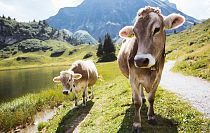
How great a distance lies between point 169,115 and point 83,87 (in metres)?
9.77

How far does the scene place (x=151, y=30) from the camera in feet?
27.8

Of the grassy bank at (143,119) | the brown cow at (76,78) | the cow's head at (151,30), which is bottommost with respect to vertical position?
the grassy bank at (143,119)

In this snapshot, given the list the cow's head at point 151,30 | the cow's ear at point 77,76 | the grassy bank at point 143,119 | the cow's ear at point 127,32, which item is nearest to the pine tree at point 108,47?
the grassy bank at point 143,119

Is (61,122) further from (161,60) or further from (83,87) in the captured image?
(161,60)

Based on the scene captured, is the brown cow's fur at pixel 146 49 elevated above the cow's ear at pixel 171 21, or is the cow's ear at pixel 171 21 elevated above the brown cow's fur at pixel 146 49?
the cow's ear at pixel 171 21

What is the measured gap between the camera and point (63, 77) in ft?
61.5

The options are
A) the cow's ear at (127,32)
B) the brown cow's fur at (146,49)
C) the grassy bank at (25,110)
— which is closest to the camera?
the brown cow's fur at (146,49)

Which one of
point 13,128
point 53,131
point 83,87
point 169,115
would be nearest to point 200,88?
point 169,115

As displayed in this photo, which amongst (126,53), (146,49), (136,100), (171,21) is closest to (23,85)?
(126,53)

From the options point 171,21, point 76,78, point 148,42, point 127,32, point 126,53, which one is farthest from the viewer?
point 76,78

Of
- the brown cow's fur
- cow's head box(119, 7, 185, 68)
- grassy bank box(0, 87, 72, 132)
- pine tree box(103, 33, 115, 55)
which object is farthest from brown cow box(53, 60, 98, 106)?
pine tree box(103, 33, 115, 55)

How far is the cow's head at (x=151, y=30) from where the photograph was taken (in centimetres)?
816

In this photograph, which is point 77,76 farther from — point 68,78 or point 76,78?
point 68,78

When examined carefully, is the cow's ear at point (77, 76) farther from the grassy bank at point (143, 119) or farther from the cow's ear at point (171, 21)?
the cow's ear at point (171, 21)
